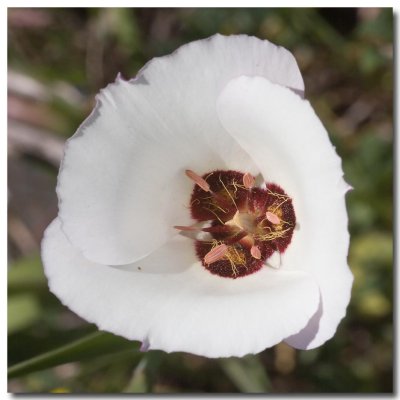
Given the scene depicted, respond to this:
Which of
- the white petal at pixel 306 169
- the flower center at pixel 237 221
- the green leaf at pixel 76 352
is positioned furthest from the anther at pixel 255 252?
the green leaf at pixel 76 352

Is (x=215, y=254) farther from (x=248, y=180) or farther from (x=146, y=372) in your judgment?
(x=146, y=372)

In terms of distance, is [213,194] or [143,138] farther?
[213,194]

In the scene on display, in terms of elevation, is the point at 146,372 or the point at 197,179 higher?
the point at 197,179

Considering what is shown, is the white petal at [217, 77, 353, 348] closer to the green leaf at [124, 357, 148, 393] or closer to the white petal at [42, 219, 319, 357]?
the white petal at [42, 219, 319, 357]

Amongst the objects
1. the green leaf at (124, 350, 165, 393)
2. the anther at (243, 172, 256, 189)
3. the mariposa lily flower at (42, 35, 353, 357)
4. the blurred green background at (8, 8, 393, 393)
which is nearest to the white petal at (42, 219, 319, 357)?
the mariposa lily flower at (42, 35, 353, 357)

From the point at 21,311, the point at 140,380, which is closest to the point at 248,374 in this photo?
the point at 140,380

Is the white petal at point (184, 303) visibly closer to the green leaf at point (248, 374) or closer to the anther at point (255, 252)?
the anther at point (255, 252)

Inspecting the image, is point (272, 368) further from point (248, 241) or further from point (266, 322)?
point (266, 322)
